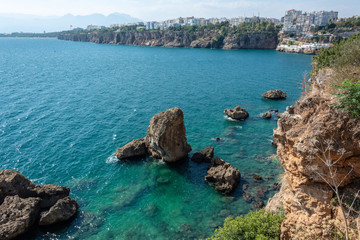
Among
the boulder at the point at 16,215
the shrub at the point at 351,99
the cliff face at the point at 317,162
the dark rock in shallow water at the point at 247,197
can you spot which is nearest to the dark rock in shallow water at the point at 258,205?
the dark rock in shallow water at the point at 247,197

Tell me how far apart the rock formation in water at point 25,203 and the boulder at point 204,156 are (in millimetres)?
19648

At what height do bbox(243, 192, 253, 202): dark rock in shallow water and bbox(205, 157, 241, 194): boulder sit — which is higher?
bbox(205, 157, 241, 194): boulder

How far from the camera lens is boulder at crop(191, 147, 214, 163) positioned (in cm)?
4138

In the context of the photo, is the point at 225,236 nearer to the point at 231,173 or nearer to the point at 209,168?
the point at 231,173

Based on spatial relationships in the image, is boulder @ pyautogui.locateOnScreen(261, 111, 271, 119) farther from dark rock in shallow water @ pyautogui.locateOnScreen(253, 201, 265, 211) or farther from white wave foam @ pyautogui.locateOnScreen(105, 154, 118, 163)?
white wave foam @ pyautogui.locateOnScreen(105, 154, 118, 163)

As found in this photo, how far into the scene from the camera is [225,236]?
1995 centimetres

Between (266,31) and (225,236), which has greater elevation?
(266,31)

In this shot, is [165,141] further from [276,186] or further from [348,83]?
[348,83]

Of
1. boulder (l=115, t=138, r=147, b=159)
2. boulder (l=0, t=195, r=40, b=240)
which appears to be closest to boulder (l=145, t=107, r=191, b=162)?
boulder (l=115, t=138, r=147, b=159)

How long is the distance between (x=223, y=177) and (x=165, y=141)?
439 inches

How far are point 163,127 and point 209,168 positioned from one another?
32.4 feet

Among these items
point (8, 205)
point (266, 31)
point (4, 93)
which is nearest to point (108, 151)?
point (8, 205)

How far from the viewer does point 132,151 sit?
139ft

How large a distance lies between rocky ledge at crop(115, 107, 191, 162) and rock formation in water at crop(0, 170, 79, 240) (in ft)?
40.7
